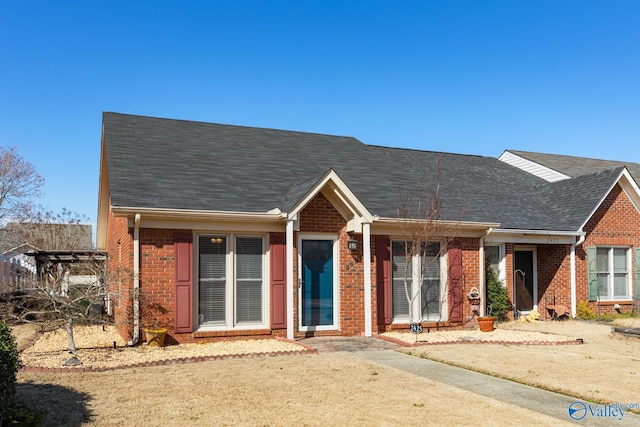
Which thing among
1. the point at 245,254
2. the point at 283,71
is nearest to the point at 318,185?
the point at 245,254

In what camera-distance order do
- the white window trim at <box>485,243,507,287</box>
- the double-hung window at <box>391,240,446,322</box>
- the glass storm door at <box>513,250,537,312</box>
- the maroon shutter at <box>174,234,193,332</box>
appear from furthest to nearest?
Answer: the glass storm door at <box>513,250,537,312</box>, the white window trim at <box>485,243,507,287</box>, the double-hung window at <box>391,240,446,322</box>, the maroon shutter at <box>174,234,193,332</box>

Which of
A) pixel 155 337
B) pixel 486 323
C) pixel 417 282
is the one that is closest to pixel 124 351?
pixel 155 337

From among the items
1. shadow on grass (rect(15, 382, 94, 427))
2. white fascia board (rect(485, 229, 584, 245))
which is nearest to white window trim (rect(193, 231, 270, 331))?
shadow on grass (rect(15, 382, 94, 427))

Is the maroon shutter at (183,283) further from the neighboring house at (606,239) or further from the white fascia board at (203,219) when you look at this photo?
the neighboring house at (606,239)

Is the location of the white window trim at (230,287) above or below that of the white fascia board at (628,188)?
below

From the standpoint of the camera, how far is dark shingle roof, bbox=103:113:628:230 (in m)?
13.2

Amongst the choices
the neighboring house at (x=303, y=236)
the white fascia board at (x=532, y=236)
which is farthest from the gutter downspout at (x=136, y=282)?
the white fascia board at (x=532, y=236)

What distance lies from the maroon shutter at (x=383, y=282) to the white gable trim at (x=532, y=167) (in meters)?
13.5

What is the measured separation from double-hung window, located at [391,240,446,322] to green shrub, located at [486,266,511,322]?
1979 millimetres

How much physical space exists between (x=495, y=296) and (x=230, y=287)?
7.94 metres

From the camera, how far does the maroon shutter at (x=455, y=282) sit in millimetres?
15062

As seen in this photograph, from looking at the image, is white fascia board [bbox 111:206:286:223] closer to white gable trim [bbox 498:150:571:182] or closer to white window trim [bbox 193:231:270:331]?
white window trim [bbox 193:231:270:331]

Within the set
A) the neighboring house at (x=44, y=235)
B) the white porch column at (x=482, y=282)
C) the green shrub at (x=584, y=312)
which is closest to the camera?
the white porch column at (x=482, y=282)

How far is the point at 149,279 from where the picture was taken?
1203 cm
